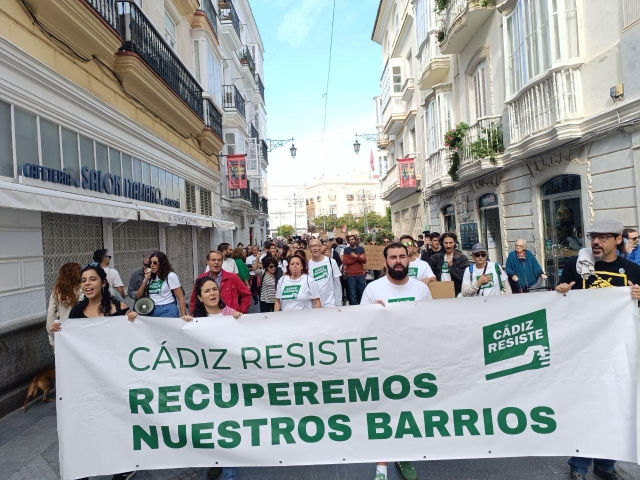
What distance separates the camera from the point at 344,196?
116m

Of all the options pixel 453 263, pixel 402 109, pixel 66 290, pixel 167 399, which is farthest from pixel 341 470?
pixel 402 109

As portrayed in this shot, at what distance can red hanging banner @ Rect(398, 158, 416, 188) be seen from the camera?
72.1 feet

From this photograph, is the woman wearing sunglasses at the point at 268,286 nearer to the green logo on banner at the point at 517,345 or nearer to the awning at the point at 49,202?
the awning at the point at 49,202

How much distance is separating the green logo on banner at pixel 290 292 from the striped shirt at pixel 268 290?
2335 millimetres

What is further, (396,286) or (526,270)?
(526,270)

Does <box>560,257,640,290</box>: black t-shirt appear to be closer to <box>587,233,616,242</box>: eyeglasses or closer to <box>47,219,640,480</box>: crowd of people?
<box>47,219,640,480</box>: crowd of people

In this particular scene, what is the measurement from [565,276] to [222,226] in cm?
1381

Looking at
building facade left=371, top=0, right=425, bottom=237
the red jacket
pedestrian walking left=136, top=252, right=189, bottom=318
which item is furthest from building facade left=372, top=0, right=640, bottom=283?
pedestrian walking left=136, top=252, right=189, bottom=318

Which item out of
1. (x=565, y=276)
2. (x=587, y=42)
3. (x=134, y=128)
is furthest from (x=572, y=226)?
(x=134, y=128)

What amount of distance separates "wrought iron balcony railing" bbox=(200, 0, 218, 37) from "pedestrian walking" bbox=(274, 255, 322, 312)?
14298mm

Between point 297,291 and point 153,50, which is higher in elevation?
point 153,50

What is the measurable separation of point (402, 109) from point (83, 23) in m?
19.2

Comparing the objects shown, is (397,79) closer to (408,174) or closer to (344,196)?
(408,174)

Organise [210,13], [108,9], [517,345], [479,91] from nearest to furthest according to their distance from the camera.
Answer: [517,345] < [108,9] < [479,91] < [210,13]
